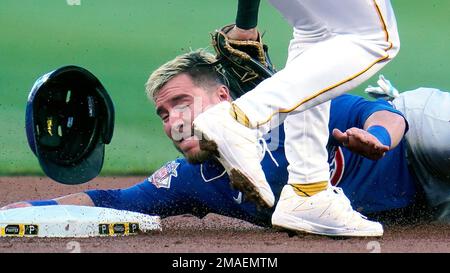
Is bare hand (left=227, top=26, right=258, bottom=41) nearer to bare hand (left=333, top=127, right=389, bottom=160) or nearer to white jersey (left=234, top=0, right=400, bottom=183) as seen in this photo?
white jersey (left=234, top=0, right=400, bottom=183)

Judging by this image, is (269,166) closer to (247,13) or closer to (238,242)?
(238,242)

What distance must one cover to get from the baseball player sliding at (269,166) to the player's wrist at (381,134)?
0.19m

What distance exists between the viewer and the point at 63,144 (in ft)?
8.82

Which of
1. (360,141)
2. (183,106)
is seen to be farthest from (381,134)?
(183,106)

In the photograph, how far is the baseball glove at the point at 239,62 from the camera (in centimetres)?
256

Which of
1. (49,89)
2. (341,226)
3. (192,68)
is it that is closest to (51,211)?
(49,89)

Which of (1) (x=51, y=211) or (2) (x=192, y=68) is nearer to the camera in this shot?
(1) (x=51, y=211)

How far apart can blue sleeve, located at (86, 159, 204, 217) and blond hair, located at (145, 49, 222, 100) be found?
0.81ft

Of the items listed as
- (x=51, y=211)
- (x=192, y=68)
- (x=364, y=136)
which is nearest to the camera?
(x=364, y=136)

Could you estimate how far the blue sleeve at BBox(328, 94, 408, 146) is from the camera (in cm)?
259

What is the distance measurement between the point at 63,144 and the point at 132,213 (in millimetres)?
299

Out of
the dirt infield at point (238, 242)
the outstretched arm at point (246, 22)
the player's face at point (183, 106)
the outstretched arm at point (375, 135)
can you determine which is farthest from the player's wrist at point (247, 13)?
the dirt infield at point (238, 242)
